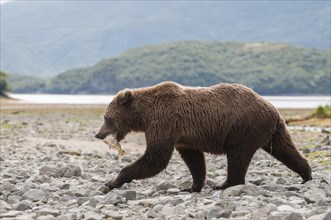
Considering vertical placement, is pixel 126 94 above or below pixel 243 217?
above

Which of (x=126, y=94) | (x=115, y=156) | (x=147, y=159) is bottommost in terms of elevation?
(x=115, y=156)

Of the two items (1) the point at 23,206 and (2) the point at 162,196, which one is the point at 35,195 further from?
(2) the point at 162,196

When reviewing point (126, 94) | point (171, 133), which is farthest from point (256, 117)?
point (126, 94)

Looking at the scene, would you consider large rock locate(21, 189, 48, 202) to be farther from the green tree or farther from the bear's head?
the green tree

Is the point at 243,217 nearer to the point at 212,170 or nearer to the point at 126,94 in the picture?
the point at 126,94

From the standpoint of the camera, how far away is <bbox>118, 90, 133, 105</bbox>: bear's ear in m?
11.5

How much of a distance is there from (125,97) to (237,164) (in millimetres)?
2316

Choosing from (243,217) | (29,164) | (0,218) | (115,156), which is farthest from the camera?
(115,156)

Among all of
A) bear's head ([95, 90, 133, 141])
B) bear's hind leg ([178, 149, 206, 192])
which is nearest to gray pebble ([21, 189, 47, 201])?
bear's head ([95, 90, 133, 141])

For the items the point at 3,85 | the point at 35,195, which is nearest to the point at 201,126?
the point at 35,195

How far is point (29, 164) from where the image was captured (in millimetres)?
17312

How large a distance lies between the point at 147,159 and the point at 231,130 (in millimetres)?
1534

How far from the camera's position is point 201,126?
11.2m

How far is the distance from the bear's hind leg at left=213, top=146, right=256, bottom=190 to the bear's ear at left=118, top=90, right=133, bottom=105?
6.72 feet
